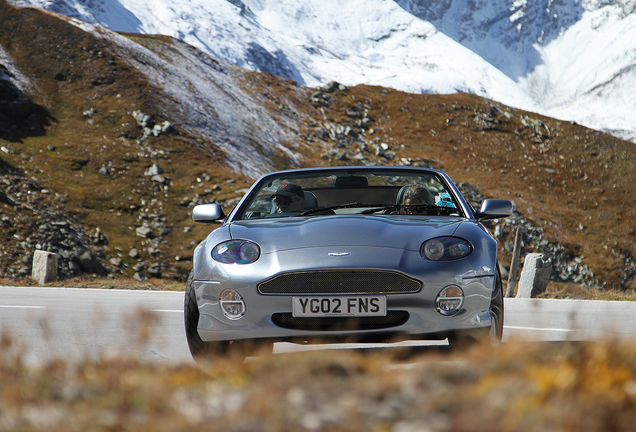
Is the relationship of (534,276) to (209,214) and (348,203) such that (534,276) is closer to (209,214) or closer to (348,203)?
(348,203)

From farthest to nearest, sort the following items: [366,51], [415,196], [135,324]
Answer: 1. [366,51]
2. [415,196]
3. [135,324]

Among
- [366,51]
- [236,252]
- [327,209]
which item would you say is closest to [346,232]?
[236,252]

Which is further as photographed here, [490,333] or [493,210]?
[493,210]

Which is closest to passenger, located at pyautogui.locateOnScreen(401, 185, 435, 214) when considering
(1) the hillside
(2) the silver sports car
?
(2) the silver sports car

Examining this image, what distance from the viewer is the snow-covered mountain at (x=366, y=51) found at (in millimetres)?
139000

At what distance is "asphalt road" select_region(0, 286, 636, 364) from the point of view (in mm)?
3295

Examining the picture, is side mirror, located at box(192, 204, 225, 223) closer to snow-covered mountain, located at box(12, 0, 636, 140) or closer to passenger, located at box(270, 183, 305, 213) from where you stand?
passenger, located at box(270, 183, 305, 213)

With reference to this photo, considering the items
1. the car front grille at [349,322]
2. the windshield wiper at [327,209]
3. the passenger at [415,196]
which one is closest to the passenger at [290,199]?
the windshield wiper at [327,209]

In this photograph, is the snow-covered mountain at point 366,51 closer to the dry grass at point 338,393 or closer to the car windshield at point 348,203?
the car windshield at point 348,203

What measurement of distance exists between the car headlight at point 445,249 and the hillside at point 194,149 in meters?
19.3

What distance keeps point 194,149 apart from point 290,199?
99.6ft

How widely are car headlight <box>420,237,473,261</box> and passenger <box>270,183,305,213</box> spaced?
171cm

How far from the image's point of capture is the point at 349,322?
3633mm

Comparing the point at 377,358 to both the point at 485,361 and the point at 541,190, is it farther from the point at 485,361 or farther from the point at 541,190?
the point at 541,190
